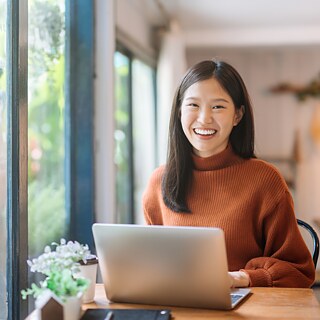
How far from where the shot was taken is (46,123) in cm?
289

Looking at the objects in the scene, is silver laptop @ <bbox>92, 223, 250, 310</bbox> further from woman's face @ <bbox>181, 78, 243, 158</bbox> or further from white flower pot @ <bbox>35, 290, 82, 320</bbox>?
woman's face @ <bbox>181, 78, 243, 158</bbox>

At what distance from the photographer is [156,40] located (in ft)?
17.1

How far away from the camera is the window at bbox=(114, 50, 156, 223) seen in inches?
163

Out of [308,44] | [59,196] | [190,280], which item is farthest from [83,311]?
[308,44]

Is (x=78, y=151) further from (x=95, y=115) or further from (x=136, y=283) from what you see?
(x=136, y=283)

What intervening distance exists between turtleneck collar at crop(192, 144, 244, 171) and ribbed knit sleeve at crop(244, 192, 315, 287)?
185 mm

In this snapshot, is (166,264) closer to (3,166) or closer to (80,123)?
(3,166)

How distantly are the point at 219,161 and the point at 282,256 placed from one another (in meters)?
→ 0.33

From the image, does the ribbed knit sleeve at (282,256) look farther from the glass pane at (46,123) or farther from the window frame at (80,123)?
the window frame at (80,123)

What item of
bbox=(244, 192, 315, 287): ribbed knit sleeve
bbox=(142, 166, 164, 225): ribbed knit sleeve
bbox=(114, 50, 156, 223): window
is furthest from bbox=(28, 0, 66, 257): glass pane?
bbox=(244, 192, 315, 287): ribbed knit sleeve

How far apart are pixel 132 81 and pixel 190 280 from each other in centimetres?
317

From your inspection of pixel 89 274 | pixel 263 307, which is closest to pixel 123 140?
pixel 89 274

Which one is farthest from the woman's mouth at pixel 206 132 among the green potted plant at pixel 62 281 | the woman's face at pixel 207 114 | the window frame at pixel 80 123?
the window frame at pixel 80 123

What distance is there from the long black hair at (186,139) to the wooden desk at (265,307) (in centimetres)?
37
